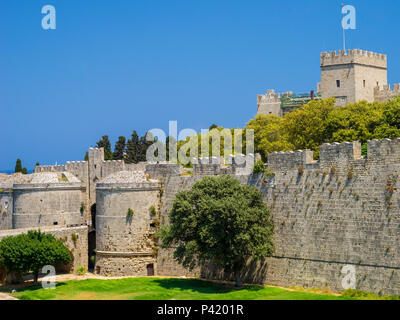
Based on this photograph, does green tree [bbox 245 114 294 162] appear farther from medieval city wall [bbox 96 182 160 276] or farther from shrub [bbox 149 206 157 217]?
medieval city wall [bbox 96 182 160 276]

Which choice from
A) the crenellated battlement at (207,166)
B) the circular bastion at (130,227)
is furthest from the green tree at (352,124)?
the circular bastion at (130,227)

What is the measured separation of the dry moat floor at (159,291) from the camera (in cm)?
2684

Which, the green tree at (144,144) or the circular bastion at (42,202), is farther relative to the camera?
the green tree at (144,144)

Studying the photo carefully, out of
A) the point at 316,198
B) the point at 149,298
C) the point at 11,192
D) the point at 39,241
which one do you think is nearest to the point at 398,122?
the point at 316,198

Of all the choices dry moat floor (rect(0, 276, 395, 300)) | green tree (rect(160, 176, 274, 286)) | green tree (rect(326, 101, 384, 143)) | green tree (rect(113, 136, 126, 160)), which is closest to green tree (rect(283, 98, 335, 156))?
green tree (rect(326, 101, 384, 143))

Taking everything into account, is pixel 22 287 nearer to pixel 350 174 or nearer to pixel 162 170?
pixel 162 170

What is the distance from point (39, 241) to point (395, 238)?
61.4ft

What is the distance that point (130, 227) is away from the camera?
34.8 meters

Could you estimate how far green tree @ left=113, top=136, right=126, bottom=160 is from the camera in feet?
205

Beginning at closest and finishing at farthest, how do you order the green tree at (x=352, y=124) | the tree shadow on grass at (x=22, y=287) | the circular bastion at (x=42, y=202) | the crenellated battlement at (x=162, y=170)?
→ the tree shadow on grass at (x=22, y=287) → the crenellated battlement at (x=162, y=170) → the green tree at (x=352, y=124) → the circular bastion at (x=42, y=202)

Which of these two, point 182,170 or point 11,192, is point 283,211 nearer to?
point 182,170

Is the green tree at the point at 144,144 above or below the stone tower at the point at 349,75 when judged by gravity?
below

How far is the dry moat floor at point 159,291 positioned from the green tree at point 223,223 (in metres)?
1.41

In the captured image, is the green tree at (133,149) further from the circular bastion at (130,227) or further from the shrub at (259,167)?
the shrub at (259,167)
